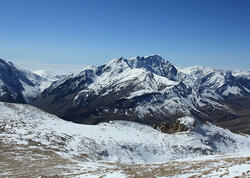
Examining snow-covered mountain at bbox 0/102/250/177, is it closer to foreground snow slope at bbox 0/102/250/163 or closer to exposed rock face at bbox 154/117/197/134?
foreground snow slope at bbox 0/102/250/163

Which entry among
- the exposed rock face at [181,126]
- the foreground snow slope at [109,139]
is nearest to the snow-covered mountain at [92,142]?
the foreground snow slope at [109,139]

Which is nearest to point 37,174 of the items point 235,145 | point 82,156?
point 82,156

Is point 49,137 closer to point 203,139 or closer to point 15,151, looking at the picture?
point 15,151

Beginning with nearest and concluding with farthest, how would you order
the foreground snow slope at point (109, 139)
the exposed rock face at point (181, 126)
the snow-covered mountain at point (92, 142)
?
the snow-covered mountain at point (92, 142) < the foreground snow slope at point (109, 139) < the exposed rock face at point (181, 126)

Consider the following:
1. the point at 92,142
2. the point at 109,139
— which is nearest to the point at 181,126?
the point at 109,139

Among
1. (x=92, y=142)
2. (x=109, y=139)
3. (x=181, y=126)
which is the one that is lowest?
(x=92, y=142)

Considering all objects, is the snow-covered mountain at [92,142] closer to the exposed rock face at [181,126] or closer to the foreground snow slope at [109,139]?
the foreground snow slope at [109,139]

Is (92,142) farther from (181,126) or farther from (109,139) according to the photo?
(181,126)
